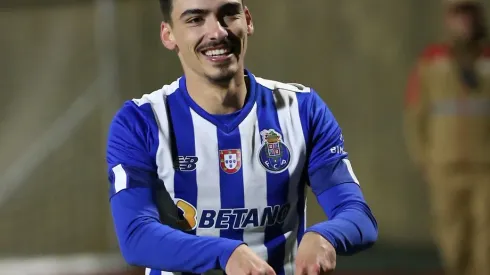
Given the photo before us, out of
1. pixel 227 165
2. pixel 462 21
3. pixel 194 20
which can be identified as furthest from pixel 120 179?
pixel 462 21

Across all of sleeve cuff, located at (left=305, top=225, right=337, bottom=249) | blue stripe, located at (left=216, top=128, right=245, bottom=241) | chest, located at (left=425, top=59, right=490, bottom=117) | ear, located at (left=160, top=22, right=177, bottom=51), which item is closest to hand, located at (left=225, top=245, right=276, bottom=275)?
sleeve cuff, located at (left=305, top=225, right=337, bottom=249)

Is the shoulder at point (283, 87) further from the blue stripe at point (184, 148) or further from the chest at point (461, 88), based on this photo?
the chest at point (461, 88)

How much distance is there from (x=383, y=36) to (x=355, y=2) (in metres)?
0.24

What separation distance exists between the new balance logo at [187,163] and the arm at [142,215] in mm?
48

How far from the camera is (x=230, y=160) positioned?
1.62 metres

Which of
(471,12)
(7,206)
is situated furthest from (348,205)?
(7,206)

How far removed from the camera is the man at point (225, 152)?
5.06 ft

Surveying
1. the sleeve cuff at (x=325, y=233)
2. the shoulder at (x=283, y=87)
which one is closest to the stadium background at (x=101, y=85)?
the shoulder at (x=283, y=87)

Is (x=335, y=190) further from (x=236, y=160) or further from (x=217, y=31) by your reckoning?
(x=217, y=31)

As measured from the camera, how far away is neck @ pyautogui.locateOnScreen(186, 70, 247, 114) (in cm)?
161

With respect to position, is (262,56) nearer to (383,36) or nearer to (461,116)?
(383,36)

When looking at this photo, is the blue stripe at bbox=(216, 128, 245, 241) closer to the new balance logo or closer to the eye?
the new balance logo

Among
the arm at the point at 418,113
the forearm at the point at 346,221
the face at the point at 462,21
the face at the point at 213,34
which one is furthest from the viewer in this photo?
the arm at the point at 418,113

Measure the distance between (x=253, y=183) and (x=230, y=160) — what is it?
0.06 meters
